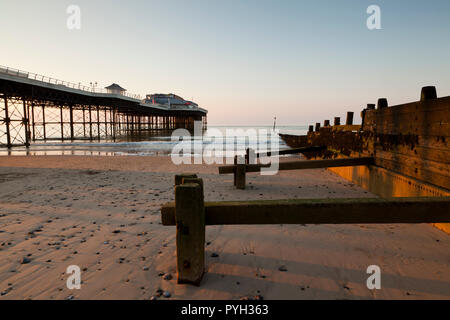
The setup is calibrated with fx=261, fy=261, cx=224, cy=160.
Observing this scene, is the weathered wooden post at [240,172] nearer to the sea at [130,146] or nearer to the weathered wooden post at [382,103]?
the weathered wooden post at [382,103]

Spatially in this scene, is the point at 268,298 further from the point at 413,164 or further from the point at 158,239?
the point at 413,164

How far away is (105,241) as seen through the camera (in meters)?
3.90

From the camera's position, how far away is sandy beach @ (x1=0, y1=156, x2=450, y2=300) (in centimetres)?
267

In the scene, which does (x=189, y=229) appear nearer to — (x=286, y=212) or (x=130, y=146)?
(x=286, y=212)

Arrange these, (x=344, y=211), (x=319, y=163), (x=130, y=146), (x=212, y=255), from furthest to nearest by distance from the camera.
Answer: (x=130, y=146) < (x=319, y=163) < (x=212, y=255) < (x=344, y=211)

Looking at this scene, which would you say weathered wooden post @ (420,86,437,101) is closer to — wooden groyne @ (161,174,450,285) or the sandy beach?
the sandy beach

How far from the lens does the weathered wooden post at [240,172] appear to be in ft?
23.7

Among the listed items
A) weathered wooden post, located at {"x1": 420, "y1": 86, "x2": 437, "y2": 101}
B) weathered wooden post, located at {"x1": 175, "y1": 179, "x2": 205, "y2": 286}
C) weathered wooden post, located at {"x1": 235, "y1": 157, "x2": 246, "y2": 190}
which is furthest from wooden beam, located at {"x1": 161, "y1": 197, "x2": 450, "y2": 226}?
weathered wooden post, located at {"x1": 235, "y1": 157, "x2": 246, "y2": 190}

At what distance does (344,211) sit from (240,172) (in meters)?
4.85

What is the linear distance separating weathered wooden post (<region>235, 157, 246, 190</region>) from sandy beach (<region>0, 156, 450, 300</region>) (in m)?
2.56

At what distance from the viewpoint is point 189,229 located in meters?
2.55


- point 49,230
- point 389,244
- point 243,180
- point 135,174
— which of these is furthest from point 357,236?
point 135,174

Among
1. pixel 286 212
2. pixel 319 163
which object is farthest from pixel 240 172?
pixel 286 212
